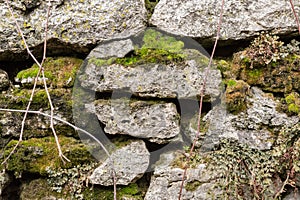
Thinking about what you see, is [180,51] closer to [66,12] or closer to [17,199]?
[66,12]

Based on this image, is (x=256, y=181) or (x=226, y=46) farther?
(x=226, y=46)

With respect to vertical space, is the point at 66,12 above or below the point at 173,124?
above

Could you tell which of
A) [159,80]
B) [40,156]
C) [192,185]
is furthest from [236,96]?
[40,156]

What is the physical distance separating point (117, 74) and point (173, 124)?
416 mm

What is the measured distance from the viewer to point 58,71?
6.44 feet

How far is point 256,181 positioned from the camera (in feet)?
5.72

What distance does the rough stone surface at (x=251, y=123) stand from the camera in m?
1.82

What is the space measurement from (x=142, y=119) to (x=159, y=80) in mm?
235

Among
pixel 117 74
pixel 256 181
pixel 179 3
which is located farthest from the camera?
pixel 179 3

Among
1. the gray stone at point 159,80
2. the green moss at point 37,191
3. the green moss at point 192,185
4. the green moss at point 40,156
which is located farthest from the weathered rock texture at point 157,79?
the green moss at point 37,191

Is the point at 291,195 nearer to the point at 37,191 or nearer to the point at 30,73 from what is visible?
the point at 37,191

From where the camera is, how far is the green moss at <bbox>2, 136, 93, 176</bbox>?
5.98ft

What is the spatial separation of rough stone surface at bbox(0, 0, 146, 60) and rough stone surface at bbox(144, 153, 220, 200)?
2.71 feet

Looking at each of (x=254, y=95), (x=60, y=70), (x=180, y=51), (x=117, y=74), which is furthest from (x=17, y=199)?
(x=254, y=95)
